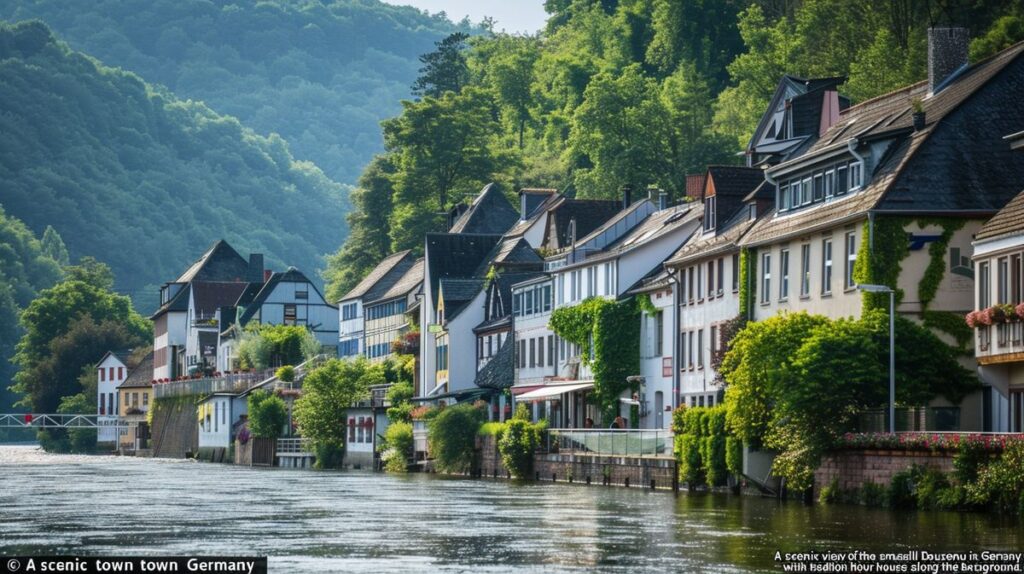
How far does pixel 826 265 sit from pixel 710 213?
1353 cm

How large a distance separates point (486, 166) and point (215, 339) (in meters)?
34.2

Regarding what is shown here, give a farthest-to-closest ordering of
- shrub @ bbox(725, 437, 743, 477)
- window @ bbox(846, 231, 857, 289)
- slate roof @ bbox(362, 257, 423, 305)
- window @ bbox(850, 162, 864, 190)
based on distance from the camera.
A: 1. slate roof @ bbox(362, 257, 423, 305)
2. window @ bbox(850, 162, 864, 190)
3. shrub @ bbox(725, 437, 743, 477)
4. window @ bbox(846, 231, 857, 289)

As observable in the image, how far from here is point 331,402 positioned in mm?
108812

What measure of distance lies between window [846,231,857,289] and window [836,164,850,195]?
2.22 meters

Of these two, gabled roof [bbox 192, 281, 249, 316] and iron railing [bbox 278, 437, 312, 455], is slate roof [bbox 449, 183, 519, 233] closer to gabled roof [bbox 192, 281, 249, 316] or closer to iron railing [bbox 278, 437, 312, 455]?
iron railing [bbox 278, 437, 312, 455]

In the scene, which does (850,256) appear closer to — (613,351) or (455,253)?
(613,351)

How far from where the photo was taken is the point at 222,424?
13162cm

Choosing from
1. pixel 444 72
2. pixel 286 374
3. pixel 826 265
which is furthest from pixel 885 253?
pixel 444 72

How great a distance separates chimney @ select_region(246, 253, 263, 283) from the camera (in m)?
187

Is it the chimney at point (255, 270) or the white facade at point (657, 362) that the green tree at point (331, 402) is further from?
the chimney at point (255, 270)

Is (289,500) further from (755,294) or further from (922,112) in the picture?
(922,112)

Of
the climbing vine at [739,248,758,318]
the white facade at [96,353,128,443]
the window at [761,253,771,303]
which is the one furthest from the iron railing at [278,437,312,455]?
the white facade at [96,353,128,443]

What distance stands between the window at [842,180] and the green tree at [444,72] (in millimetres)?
119731

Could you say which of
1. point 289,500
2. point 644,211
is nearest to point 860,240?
point 289,500
